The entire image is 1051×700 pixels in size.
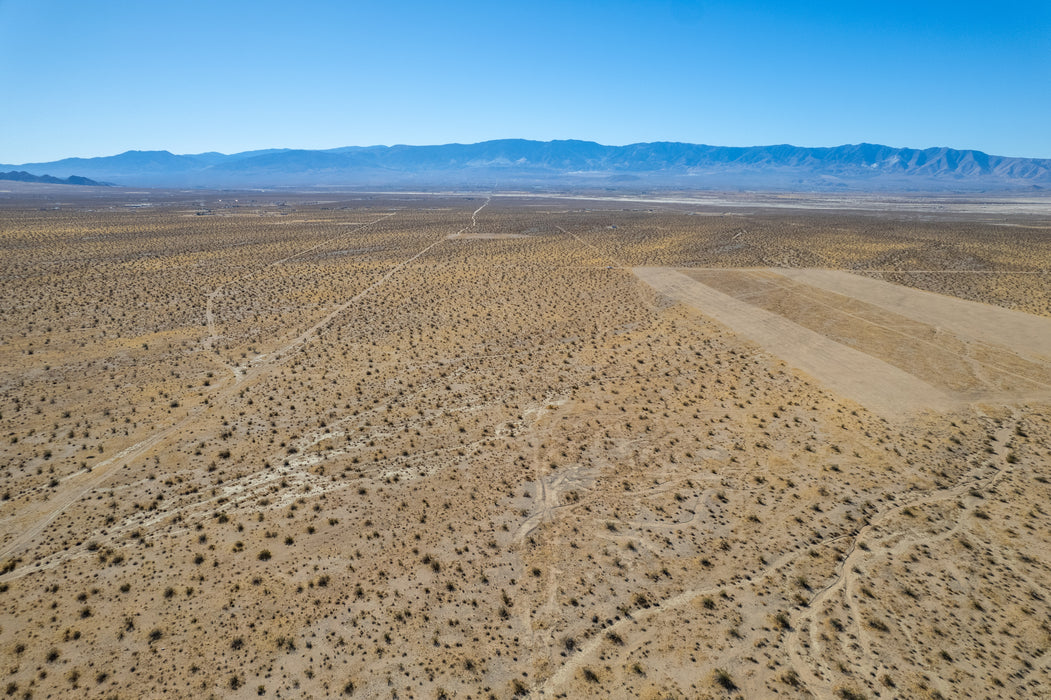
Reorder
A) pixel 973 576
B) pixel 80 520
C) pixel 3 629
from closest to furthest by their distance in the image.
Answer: pixel 3 629 → pixel 973 576 → pixel 80 520

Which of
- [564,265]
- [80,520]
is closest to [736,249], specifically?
[564,265]

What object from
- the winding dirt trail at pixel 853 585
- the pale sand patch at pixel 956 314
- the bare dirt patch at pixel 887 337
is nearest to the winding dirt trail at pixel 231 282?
the winding dirt trail at pixel 853 585

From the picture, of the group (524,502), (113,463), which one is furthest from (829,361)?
(113,463)

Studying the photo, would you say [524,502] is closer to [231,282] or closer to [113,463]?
[113,463]

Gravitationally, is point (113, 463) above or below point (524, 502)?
above

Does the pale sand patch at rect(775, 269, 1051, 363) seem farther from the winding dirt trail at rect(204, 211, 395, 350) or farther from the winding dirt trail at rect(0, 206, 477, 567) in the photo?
the winding dirt trail at rect(204, 211, 395, 350)

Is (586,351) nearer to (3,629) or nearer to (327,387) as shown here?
(327,387)

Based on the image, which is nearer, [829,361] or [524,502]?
[524,502]
